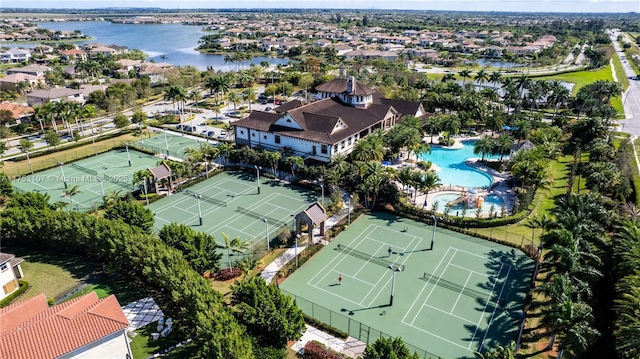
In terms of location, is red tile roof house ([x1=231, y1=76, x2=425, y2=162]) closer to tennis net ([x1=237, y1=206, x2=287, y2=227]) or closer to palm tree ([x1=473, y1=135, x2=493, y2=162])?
tennis net ([x1=237, y1=206, x2=287, y2=227])

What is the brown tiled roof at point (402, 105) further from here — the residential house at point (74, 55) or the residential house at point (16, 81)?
the residential house at point (74, 55)

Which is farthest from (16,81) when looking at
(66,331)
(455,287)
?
(455,287)

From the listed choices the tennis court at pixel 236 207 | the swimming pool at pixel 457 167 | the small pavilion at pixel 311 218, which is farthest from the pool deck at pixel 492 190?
the small pavilion at pixel 311 218

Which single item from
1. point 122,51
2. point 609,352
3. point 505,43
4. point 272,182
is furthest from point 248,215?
point 505,43

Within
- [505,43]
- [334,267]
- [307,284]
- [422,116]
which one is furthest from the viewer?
[505,43]

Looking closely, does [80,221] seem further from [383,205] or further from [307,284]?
[383,205]

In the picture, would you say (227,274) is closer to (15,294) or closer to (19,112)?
(15,294)
